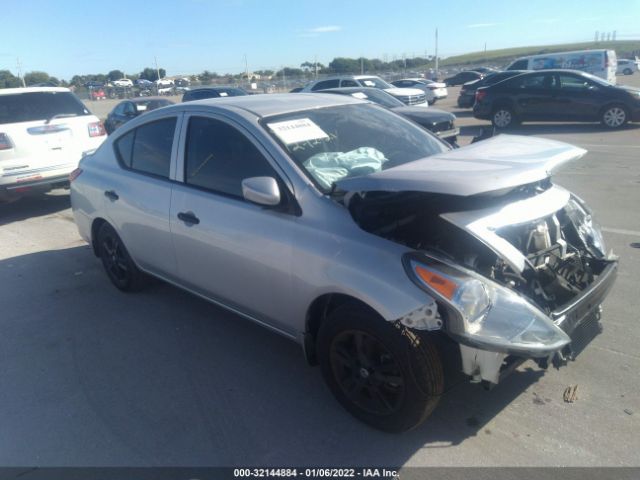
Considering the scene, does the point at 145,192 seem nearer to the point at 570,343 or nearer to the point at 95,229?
the point at 95,229

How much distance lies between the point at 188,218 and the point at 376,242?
1611 millimetres

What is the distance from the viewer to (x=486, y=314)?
8.45 feet

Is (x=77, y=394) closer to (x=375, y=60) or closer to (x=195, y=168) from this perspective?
(x=195, y=168)

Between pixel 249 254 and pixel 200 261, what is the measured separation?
0.61 m

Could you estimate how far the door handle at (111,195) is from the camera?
468cm

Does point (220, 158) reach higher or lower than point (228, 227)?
higher

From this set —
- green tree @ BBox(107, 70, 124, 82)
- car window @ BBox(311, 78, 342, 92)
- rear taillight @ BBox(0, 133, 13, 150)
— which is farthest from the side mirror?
green tree @ BBox(107, 70, 124, 82)

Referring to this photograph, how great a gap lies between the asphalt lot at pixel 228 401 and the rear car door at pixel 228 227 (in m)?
0.47

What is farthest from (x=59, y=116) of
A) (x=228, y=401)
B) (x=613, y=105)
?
(x=613, y=105)

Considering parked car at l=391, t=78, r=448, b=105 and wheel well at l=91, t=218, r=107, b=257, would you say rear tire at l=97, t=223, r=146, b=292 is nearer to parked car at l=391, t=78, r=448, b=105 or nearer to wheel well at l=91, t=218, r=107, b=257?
wheel well at l=91, t=218, r=107, b=257

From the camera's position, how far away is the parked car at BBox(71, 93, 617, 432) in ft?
8.63

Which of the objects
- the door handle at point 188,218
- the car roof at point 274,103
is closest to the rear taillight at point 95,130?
the car roof at point 274,103

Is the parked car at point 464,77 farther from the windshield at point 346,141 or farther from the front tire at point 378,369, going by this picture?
the front tire at point 378,369

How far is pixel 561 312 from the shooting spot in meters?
2.79
